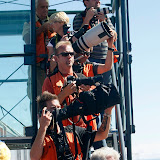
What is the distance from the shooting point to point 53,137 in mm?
4836

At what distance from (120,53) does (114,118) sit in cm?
88

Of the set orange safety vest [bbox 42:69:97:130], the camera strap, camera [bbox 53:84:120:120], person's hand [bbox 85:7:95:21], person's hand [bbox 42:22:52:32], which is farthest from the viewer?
person's hand [bbox 42:22:52:32]

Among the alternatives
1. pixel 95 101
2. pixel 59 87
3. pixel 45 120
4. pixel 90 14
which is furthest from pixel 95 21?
pixel 45 120

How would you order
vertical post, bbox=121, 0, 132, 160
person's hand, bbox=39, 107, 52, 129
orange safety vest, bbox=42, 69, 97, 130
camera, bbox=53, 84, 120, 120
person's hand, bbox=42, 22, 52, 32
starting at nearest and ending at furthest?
person's hand, bbox=39, 107, 52, 129, camera, bbox=53, 84, 120, 120, orange safety vest, bbox=42, 69, 97, 130, vertical post, bbox=121, 0, 132, 160, person's hand, bbox=42, 22, 52, 32

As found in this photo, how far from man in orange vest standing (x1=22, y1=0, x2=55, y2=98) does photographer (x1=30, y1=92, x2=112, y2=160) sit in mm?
1281

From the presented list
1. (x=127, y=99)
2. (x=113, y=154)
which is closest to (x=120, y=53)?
(x=127, y=99)

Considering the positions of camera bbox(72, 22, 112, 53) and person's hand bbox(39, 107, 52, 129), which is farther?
camera bbox(72, 22, 112, 53)

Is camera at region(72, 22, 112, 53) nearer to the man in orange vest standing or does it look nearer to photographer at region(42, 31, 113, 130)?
photographer at region(42, 31, 113, 130)

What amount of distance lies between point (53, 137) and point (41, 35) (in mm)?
2004

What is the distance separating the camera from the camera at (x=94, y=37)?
5.57 metres

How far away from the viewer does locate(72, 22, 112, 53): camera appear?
18.3 feet

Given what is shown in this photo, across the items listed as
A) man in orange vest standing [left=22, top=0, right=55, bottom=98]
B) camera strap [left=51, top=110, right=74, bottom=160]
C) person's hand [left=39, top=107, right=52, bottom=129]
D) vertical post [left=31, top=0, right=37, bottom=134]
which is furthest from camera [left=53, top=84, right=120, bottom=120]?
man in orange vest standing [left=22, top=0, right=55, bottom=98]

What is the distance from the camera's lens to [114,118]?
668 cm

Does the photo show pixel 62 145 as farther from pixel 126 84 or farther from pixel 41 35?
pixel 41 35
